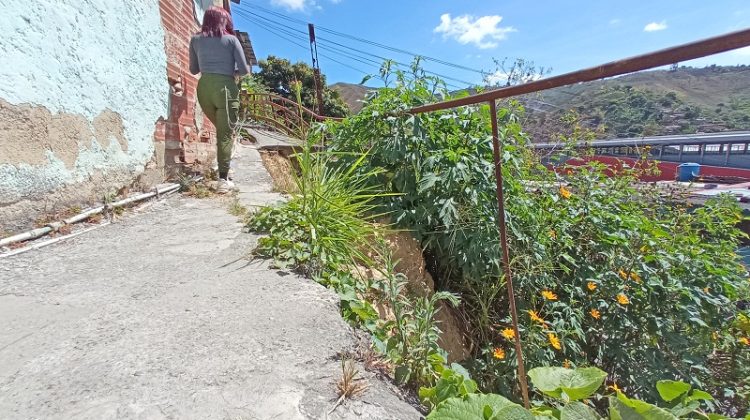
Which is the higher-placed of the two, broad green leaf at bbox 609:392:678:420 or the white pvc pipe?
the white pvc pipe

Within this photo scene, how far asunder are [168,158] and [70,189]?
49.4 inches

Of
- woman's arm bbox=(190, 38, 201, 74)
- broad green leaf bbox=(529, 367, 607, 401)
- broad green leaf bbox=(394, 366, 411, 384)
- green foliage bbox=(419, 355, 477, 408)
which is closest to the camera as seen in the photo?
broad green leaf bbox=(529, 367, 607, 401)

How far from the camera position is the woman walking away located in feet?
10.6

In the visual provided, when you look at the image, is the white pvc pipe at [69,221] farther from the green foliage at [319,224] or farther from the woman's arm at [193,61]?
the woman's arm at [193,61]

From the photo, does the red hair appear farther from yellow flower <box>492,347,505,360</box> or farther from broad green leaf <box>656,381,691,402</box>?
broad green leaf <box>656,381,691,402</box>

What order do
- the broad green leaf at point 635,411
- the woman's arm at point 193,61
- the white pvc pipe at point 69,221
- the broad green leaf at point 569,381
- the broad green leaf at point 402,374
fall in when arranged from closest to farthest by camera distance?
the broad green leaf at point 635,411
the broad green leaf at point 569,381
the broad green leaf at point 402,374
the white pvc pipe at point 69,221
the woman's arm at point 193,61

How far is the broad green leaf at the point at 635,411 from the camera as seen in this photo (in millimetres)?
757

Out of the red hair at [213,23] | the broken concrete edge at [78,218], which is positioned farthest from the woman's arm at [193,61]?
the broken concrete edge at [78,218]

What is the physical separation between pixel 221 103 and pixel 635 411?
3.51 m

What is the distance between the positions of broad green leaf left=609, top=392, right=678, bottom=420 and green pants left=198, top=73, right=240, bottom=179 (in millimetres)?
3269

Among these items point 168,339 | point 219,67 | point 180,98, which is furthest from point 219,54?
point 168,339

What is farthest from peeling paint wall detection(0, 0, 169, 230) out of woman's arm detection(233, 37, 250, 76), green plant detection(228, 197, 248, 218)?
green plant detection(228, 197, 248, 218)

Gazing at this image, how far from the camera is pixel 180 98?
372 centimetres

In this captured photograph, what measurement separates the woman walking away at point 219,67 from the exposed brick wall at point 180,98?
340 millimetres
